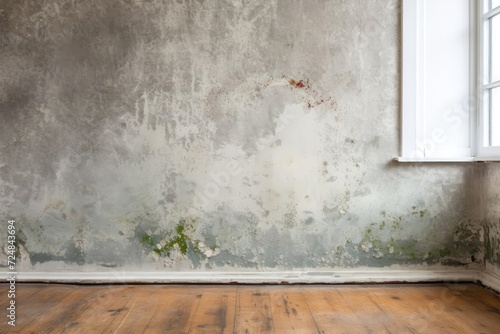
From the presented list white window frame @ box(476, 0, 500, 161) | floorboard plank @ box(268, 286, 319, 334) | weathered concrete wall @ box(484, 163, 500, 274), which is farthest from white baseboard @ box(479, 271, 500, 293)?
floorboard plank @ box(268, 286, 319, 334)

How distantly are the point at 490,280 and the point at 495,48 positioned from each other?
4.98 feet

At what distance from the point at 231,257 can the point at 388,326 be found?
1195 mm

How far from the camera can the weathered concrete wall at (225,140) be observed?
10.5 ft

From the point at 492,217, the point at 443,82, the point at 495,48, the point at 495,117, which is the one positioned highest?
the point at 495,48

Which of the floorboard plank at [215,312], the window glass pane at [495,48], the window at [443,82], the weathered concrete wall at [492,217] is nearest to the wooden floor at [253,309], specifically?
the floorboard plank at [215,312]

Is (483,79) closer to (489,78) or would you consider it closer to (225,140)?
(489,78)

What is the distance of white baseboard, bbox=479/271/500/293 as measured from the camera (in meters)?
2.95

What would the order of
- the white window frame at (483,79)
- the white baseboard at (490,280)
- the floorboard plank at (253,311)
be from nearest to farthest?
the floorboard plank at (253,311)
the white baseboard at (490,280)
the white window frame at (483,79)

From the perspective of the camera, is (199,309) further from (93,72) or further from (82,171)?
(93,72)

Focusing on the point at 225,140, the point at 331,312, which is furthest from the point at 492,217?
the point at 225,140

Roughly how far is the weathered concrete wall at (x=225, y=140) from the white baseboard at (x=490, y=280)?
124 millimetres

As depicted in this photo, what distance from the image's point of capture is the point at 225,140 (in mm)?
3203

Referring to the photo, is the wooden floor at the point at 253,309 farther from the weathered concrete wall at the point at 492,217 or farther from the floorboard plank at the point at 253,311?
the weathered concrete wall at the point at 492,217

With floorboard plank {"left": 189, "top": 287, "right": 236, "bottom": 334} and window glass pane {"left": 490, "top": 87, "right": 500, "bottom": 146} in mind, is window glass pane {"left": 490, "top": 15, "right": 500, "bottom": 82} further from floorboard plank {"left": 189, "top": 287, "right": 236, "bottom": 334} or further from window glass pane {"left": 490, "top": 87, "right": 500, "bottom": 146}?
floorboard plank {"left": 189, "top": 287, "right": 236, "bottom": 334}
